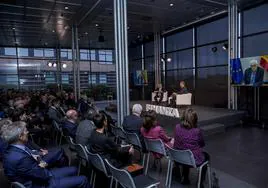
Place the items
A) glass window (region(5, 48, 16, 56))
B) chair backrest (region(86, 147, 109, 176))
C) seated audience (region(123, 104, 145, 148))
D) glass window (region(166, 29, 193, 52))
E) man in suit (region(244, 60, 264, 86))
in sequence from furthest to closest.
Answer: glass window (region(5, 48, 16, 56))
glass window (region(166, 29, 193, 52))
man in suit (region(244, 60, 264, 86))
seated audience (region(123, 104, 145, 148))
chair backrest (region(86, 147, 109, 176))

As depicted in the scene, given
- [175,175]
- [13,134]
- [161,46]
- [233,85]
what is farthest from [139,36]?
[13,134]

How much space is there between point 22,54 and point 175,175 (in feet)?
47.1

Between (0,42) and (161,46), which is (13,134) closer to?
(161,46)

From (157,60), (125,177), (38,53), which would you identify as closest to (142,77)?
(157,60)

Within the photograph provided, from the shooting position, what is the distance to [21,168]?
6.85 feet

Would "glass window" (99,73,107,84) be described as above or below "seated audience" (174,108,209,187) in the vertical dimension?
above

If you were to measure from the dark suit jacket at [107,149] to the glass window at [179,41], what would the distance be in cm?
876

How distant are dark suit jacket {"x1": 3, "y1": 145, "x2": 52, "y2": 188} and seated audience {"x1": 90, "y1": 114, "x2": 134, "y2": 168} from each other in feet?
2.55

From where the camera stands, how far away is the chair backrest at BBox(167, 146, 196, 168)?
2660 mm

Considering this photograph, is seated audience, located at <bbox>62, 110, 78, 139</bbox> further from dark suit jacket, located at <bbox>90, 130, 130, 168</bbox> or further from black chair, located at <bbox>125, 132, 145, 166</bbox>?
dark suit jacket, located at <bbox>90, 130, 130, 168</bbox>

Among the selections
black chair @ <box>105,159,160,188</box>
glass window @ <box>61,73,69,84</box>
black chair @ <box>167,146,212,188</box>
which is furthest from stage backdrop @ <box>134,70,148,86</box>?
black chair @ <box>105,159,160,188</box>

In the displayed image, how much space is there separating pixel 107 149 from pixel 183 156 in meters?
1.00

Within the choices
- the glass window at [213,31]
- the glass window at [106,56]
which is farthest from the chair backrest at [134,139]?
the glass window at [106,56]

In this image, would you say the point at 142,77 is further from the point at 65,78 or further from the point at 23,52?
the point at 23,52
